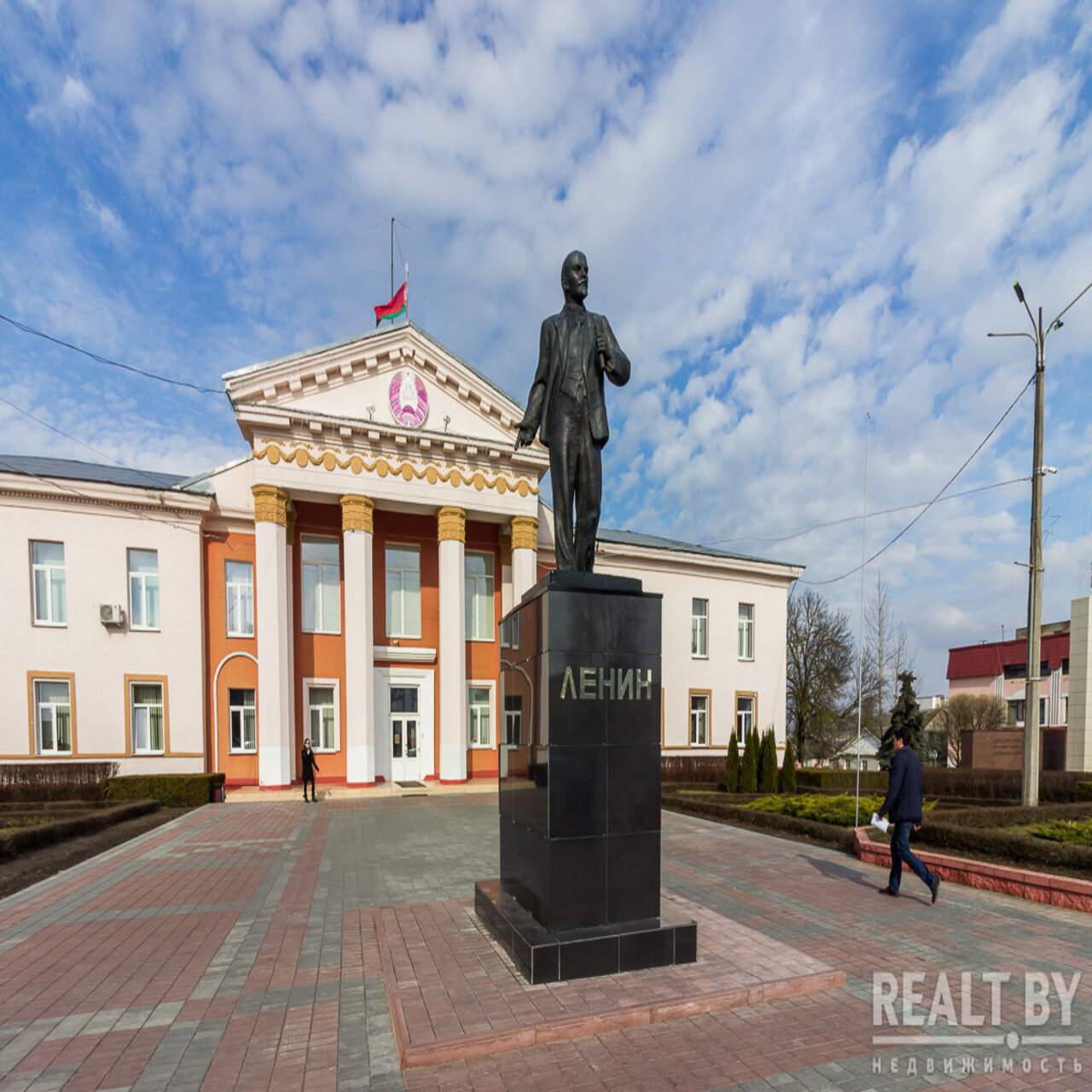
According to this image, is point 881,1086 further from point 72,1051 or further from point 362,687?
point 362,687

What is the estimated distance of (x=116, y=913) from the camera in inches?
277

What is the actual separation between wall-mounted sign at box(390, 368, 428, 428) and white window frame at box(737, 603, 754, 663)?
1618 centimetres

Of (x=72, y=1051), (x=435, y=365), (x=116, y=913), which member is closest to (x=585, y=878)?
(x=72, y=1051)

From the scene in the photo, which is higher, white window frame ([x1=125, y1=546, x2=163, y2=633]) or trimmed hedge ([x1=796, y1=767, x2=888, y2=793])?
white window frame ([x1=125, y1=546, x2=163, y2=633])

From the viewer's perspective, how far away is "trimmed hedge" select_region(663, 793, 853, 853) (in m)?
10.4

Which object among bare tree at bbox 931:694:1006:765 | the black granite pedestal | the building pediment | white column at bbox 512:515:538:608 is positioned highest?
the building pediment

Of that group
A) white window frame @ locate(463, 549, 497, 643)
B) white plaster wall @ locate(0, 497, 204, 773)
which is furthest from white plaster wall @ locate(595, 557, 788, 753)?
white plaster wall @ locate(0, 497, 204, 773)

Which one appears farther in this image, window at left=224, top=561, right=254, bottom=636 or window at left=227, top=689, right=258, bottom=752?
window at left=224, top=561, right=254, bottom=636

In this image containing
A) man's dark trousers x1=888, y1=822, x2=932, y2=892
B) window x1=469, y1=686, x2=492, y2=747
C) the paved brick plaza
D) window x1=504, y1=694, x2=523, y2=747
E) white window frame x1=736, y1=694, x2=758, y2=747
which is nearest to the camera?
the paved brick plaza

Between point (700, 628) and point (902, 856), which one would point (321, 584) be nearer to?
point (700, 628)

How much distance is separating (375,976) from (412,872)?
363 cm

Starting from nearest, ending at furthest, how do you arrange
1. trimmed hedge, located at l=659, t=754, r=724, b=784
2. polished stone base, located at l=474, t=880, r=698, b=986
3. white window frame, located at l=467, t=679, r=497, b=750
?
polished stone base, located at l=474, t=880, r=698, b=986 < white window frame, located at l=467, t=679, r=497, b=750 < trimmed hedge, located at l=659, t=754, r=724, b=784

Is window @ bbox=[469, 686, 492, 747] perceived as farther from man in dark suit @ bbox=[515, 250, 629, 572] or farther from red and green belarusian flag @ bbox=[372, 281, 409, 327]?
man in dark suit @ bbox=[515, 250, 629, 572]

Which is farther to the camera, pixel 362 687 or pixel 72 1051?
pixel 362 687
